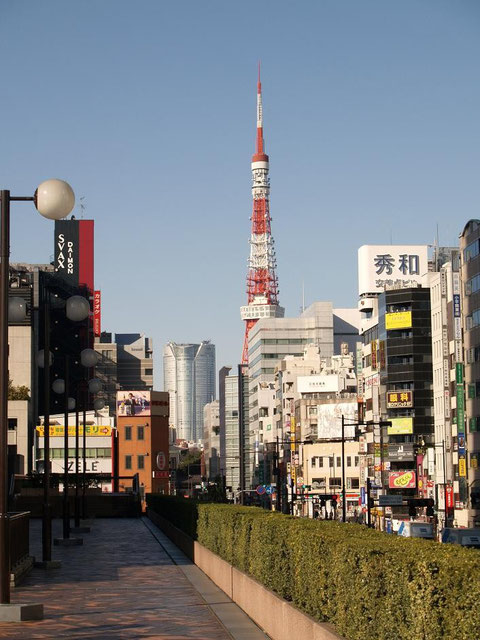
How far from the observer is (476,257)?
11206 cm

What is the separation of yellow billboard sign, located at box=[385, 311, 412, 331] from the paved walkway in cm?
10765

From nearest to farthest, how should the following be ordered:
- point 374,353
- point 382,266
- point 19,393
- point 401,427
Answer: point 401,427 < point 374,353 < point 19,393 < point 382,266

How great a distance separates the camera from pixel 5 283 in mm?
18078

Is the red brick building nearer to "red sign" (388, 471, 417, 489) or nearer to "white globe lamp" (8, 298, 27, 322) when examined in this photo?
"red sign" (388, 471, 417, 489)

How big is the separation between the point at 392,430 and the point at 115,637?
419 feet

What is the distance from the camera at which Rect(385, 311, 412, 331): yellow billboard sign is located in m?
142

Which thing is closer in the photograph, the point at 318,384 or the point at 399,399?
the point at 399,399

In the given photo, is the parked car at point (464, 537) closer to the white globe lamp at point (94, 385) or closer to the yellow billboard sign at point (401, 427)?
the white globe lamp at point (94, 385)

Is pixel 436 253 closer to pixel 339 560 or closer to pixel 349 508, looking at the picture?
pixel 349 508

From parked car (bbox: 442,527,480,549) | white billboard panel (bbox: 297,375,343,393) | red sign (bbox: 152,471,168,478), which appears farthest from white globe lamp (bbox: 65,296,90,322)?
white billboard panel (bbox: 297,375,343,393)

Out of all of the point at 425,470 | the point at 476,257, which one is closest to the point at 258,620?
the point at 476,257

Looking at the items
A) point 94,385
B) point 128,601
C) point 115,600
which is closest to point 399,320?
point 94,385

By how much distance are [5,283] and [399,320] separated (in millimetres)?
126561

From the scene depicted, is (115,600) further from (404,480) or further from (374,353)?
(374,353)
